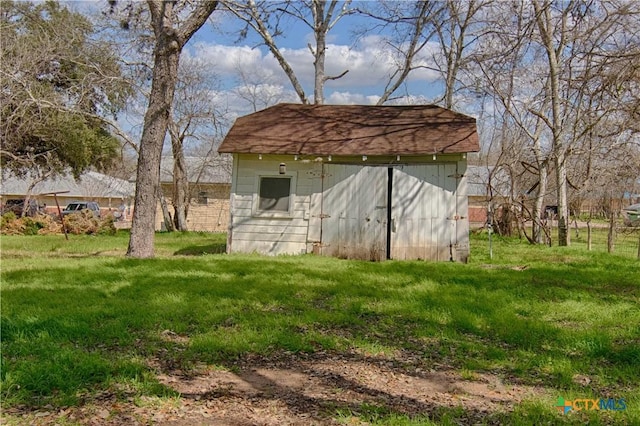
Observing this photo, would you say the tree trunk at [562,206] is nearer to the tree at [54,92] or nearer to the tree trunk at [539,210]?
the tree trunk at [539,210]

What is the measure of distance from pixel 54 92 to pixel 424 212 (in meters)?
15.7

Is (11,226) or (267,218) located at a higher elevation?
(267,218)

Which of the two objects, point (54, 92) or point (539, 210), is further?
point (54, 92)

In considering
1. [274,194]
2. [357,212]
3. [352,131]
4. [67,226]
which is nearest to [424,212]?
[357,212]

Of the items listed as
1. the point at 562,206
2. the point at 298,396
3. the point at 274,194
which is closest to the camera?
the point at 298,396

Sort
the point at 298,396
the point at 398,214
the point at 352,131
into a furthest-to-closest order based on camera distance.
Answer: the point at 352,131 < the point at 398,214 < the point at 298,396

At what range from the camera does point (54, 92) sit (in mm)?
18172

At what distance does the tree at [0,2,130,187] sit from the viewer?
1595 cm

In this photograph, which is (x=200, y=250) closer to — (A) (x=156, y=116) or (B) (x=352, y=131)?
(A) (x=156, y=116)

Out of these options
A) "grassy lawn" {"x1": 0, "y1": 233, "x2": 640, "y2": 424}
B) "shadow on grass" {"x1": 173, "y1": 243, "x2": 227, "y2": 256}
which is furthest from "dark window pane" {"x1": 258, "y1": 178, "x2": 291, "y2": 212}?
"grassy lawn" {"x1": 0, "y1": 233, "x2": 640, "y2": 424}

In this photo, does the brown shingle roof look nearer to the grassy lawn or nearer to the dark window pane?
the dark window pane

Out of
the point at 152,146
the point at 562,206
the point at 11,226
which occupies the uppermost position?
the point at 152,146

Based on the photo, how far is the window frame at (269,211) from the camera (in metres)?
11.4
